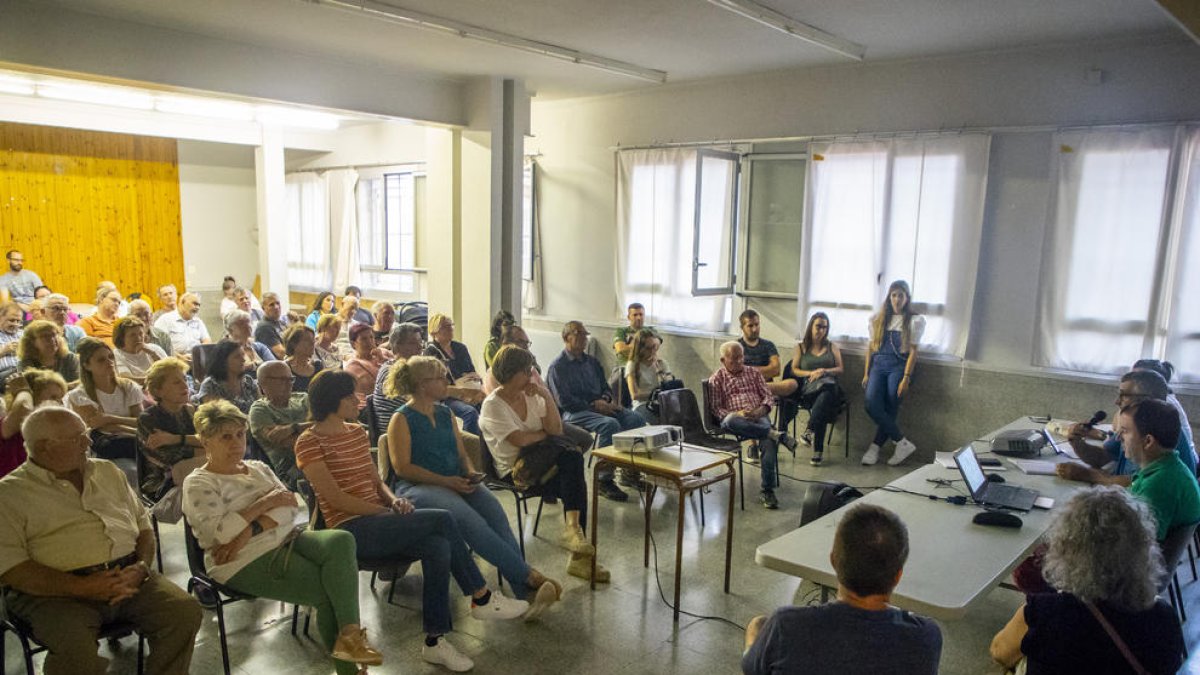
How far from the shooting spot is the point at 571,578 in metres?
3.85

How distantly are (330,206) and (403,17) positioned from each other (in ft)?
22.5

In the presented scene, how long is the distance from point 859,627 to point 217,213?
12.3 m

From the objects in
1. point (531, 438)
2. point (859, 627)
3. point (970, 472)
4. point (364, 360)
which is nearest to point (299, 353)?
point (364, 360)

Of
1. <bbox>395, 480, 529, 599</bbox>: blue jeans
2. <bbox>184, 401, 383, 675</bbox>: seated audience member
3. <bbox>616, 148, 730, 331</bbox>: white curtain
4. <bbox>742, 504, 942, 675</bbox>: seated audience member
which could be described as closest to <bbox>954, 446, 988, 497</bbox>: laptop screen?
<bbox>742, 504, 942, 675</bbox>: seated audience member

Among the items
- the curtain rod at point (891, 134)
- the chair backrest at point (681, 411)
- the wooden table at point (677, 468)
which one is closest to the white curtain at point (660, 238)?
the curtain rod at point (891, 134)

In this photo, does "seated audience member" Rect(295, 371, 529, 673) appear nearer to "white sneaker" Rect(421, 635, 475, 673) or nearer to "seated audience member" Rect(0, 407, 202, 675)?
"white sneaker" Rect(421, 635, 475, 673)

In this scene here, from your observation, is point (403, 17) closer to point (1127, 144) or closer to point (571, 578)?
point (571, 578)

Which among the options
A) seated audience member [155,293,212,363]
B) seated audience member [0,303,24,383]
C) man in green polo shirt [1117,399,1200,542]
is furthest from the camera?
seated audience member [155,293,212,363]

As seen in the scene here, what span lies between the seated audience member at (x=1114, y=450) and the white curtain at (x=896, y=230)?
2.26 meters

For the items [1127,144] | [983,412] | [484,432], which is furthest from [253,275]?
[1127,144]

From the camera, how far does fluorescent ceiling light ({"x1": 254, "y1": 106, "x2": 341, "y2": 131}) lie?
8.70 m

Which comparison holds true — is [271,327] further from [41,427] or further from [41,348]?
[41,427]

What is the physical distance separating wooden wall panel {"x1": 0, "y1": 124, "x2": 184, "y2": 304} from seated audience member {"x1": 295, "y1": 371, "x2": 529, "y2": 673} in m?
9.41

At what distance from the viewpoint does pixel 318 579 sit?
282cm
